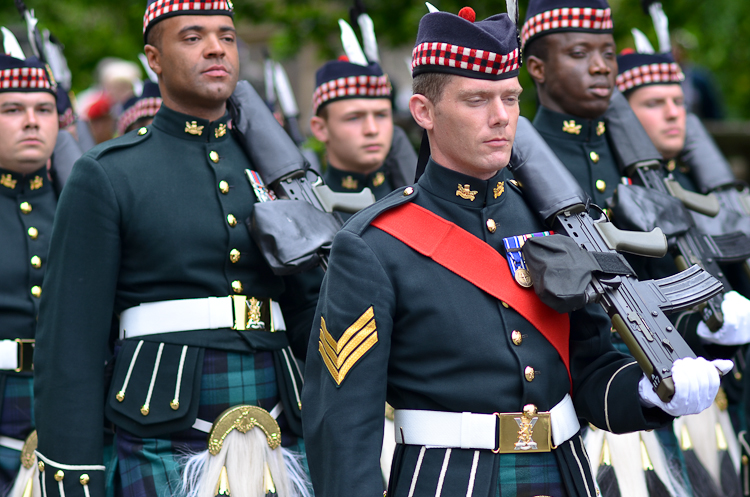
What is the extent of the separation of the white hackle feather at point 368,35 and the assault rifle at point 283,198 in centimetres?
149

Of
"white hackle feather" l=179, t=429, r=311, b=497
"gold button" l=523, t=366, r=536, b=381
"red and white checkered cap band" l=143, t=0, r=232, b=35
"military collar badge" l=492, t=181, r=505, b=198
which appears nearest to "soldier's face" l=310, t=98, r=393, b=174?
"red and white checkered cap band" l=143, t=0, r=232, b=35

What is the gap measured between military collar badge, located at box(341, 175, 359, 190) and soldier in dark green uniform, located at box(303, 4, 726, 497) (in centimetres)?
291

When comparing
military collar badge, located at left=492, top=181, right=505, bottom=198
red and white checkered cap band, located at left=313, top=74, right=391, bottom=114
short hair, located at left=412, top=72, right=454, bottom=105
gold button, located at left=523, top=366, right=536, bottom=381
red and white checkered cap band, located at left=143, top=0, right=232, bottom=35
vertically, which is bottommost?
gold button, located at left=523, top=366, right=536, bottom=381

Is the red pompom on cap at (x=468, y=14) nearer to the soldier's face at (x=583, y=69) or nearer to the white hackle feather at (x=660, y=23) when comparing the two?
the soldier's face at (x=583, y=69)

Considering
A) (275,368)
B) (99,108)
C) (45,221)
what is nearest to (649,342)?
(275,368)

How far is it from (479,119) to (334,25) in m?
6.38

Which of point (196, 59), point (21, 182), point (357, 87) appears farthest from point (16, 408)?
point (357, 87)

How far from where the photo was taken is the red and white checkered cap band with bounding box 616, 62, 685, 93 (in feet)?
18.6

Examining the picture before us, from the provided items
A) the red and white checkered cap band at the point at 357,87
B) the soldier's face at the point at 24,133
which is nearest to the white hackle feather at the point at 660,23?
the red and white checkered cap band at the point at 357,87

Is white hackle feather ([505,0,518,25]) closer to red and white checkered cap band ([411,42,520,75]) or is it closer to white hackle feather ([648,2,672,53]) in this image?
red and white checkered cap band ([411,42,520,75])

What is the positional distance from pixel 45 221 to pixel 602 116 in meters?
2.72

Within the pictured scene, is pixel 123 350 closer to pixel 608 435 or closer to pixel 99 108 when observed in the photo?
pixel 608 435

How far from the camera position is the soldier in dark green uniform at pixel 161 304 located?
145 inches

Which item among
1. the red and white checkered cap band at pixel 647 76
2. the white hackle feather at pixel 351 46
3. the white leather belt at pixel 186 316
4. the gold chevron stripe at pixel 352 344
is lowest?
the gold chevron stripe at pixel 352 344
